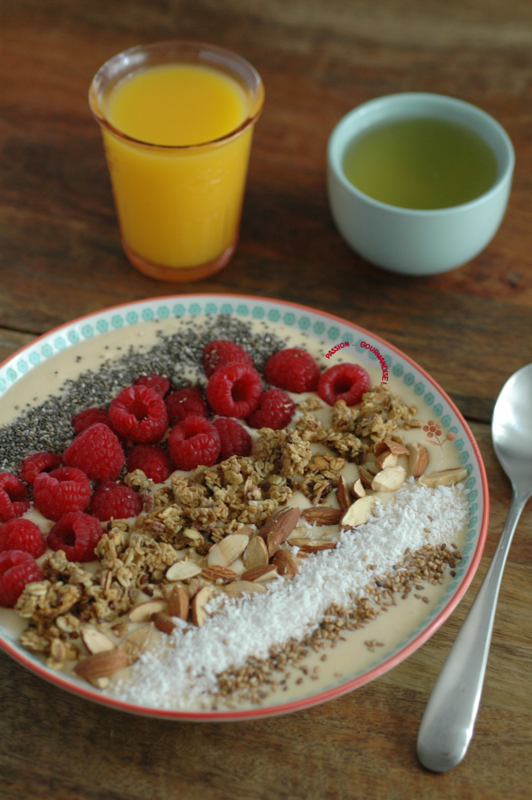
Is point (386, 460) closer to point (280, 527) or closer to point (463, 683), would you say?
point (280, 527)

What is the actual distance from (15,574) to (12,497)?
0.16 metres

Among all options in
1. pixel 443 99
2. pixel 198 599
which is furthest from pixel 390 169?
pixel 198 599

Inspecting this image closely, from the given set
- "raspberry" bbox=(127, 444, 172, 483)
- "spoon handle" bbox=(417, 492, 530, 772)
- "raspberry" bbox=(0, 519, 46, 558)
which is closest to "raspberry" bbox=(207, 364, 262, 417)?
"raspberry" bbox=(127, 444, 172, 483)

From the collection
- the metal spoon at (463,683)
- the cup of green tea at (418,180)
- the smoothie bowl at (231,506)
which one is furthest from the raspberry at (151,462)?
the cup of green tea at (418,180)

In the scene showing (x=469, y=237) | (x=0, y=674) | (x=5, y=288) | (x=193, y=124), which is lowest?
(x=0, y=674)

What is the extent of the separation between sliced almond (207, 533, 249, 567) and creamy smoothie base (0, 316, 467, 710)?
2 cm

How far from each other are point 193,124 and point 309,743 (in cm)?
98

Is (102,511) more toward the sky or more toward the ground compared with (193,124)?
more toward the ground

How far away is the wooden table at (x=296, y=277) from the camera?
0.82m

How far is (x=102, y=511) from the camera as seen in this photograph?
0.94 meters

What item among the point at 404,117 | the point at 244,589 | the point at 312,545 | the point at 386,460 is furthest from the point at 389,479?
the point at 404,117

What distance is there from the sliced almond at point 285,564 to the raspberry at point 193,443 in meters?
0.17

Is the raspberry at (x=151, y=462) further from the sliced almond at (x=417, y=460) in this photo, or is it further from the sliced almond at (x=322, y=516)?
the sliced almond at (x=417, y=460)

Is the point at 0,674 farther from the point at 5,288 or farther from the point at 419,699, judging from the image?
the point at 5,288
